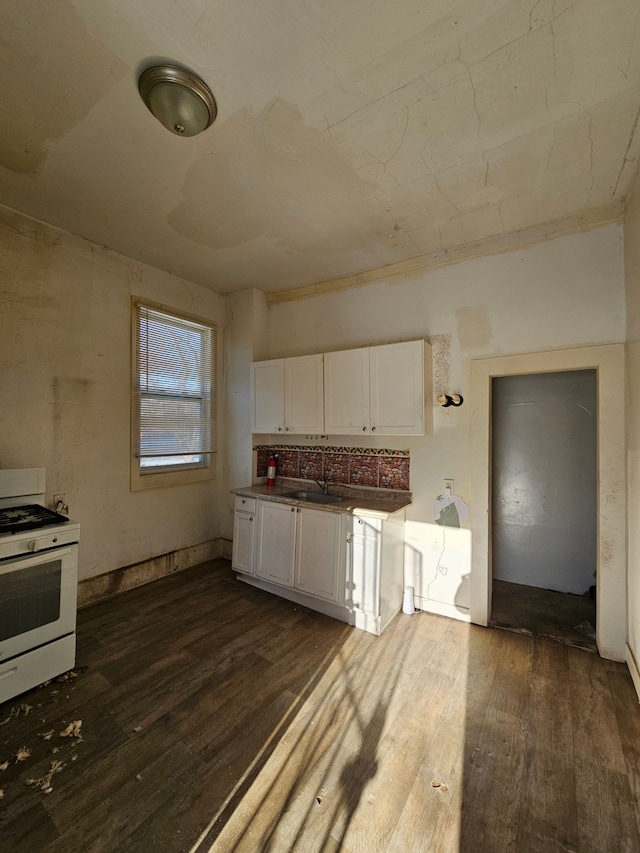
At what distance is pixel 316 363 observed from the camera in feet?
11.3

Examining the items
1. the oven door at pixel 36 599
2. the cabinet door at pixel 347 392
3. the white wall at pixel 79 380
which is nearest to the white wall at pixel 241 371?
the white wall at pixel 79 380

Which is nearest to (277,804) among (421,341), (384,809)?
(384,809)

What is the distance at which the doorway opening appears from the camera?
3404 mm

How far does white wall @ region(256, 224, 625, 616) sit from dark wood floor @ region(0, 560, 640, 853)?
849mm

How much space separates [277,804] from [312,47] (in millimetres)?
3108

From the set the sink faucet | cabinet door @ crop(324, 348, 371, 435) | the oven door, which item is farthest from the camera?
the sink faucet

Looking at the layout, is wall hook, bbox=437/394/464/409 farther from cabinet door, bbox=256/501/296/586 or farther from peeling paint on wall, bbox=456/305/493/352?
cabinet door, bbox=256/501/296/586

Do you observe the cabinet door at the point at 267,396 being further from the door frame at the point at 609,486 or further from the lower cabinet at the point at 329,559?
the door frame at the point at 609,486

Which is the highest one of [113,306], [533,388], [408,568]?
[113,306]

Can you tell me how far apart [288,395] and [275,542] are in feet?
4.70

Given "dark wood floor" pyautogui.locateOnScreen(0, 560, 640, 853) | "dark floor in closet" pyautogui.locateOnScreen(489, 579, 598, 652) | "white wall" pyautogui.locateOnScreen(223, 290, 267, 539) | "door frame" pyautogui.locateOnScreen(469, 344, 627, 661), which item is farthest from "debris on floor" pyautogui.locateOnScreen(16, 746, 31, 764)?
"door frame" pyautogui.locateOnScreen(469, 344, 627, 661)

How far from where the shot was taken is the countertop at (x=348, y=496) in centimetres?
289

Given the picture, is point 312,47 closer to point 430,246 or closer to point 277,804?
point 430,246

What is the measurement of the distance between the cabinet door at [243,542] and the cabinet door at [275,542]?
0.10m
